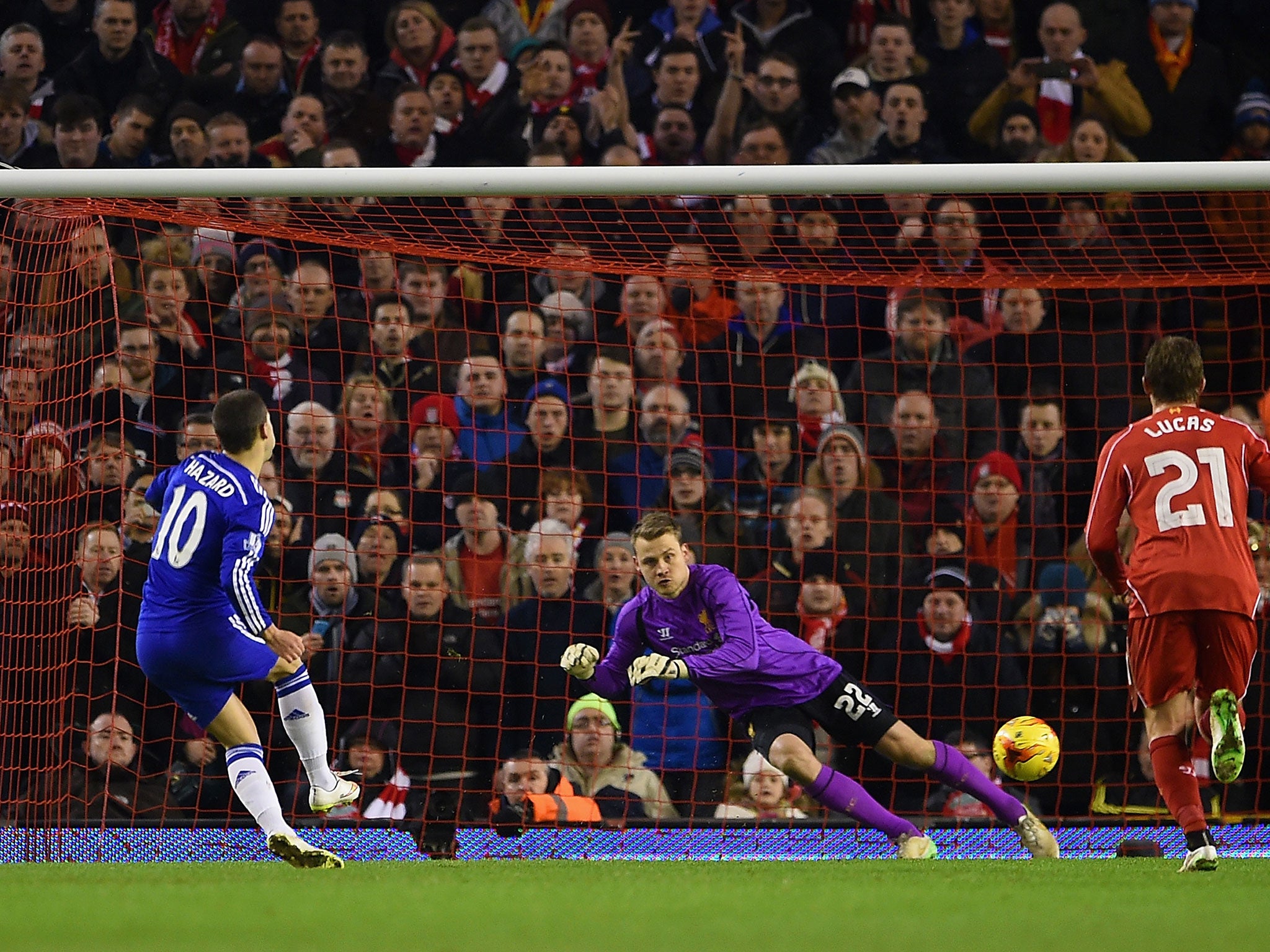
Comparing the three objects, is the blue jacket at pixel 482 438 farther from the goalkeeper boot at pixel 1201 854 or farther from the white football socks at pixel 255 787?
the goalkeeper boot at pixel 1201 854

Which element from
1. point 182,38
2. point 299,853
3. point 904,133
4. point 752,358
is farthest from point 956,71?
point 299,853

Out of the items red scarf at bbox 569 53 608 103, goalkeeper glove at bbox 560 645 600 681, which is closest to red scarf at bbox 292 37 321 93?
red scarf at bbox 569 53 608 103

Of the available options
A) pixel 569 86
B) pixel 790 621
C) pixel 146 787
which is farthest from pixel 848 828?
pixel 569 86

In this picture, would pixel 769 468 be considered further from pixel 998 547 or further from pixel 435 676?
pixel 435 676

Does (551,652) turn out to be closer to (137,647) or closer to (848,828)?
(848,828)

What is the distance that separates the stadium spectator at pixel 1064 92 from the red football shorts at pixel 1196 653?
4.63 metres

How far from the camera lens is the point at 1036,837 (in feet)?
19.9

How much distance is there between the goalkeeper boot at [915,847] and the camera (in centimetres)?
592

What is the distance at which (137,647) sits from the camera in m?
5.18

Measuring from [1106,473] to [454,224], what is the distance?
4702mm

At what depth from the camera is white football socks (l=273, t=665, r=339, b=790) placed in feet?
17.4

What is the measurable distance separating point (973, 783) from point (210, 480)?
295cm

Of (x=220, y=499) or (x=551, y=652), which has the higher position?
(x=220, y=499)

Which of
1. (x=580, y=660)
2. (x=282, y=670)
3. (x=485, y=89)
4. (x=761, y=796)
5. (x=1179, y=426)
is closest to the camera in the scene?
(x=1179, y=426)
